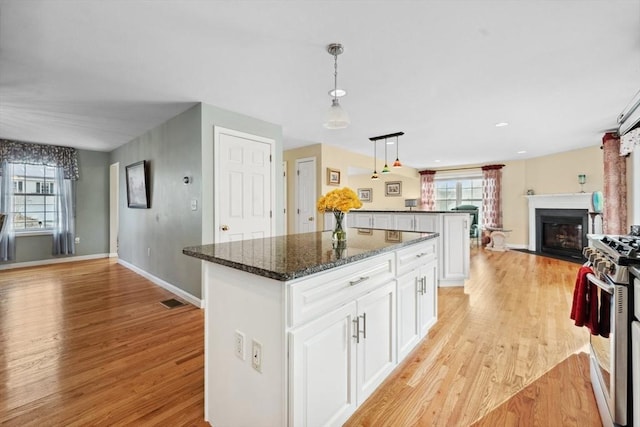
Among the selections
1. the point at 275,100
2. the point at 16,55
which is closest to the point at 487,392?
the point at 275,100

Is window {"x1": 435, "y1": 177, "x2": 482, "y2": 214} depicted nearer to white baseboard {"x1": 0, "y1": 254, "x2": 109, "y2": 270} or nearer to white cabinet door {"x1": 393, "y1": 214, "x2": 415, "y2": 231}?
white cabinet door {"x1": 393, "y1": 214, "x2": 415, "y2": 231}

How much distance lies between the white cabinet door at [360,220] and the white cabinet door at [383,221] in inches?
3.8

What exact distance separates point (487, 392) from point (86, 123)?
5454 mm

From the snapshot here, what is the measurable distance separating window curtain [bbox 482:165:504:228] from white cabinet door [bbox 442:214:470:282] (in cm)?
428

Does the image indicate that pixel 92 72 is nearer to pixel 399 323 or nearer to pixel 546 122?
pixel 399 323

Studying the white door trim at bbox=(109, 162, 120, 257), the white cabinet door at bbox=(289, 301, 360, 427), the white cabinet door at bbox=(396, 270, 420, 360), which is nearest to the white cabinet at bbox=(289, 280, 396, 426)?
the white cabinet door at bbox=(289, 301, 360, 427)

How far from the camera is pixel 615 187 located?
4.64 meters

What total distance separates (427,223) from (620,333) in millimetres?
2965

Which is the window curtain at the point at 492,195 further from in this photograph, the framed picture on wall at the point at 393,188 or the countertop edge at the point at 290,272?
the countertop edge at the point at 290,272

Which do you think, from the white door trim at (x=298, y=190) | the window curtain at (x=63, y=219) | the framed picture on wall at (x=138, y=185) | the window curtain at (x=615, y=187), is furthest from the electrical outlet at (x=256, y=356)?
the window curtain at (x=63, y=219)

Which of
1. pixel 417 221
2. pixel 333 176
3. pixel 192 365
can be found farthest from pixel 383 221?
pixel 192 365

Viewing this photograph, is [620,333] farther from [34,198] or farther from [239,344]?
[34,198]

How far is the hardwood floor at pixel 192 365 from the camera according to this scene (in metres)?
1.59

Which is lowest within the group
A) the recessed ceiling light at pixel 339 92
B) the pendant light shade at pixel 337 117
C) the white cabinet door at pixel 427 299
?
the white cabinet door at pixel 427 299
